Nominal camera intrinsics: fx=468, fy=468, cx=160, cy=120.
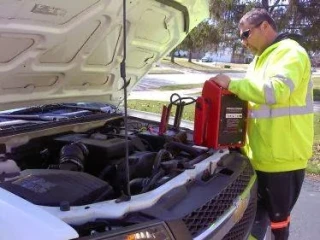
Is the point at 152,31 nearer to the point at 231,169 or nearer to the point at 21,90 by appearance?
the point at 21,90

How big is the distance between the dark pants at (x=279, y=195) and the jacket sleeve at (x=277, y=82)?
0.61m

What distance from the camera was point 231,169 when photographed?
2889 millimetres

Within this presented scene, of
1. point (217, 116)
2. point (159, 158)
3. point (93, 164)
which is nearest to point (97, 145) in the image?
point (93, 164)

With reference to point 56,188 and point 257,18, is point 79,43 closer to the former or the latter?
point 257,18

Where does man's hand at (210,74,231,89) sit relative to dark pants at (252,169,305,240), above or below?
above

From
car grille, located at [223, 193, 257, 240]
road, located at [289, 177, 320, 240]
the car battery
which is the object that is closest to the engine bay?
the car battery

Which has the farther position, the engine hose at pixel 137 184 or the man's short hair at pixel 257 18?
the man's short hair at pixel 257 18

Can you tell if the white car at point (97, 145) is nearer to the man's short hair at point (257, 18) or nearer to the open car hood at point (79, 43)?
the open car hood at point (79, 43)

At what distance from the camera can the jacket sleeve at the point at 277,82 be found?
9.82ft

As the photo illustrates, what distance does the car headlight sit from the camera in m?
1.84

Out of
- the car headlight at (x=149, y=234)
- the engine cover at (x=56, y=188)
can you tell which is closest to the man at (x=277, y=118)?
the engine cover at (x=56, y=188)

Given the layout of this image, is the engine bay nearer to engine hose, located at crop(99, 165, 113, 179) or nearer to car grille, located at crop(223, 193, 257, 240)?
engine hose, located at crop(99, 165, 113, 179)

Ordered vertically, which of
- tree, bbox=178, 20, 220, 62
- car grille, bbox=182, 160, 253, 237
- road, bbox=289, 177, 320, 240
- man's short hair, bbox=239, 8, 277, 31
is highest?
tree, bbox=178, 20, 220, 62

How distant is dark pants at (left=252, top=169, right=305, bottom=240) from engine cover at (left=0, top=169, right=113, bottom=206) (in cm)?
148
